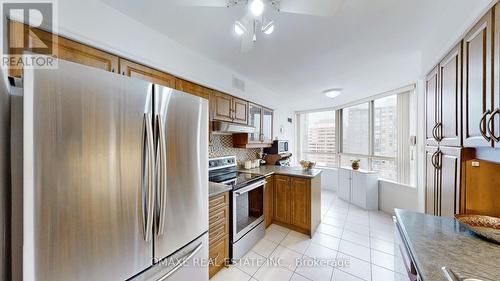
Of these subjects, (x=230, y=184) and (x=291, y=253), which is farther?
(x=291, y=253)

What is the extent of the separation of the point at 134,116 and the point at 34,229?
22.7 inches

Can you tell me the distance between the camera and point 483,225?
39.5 inches

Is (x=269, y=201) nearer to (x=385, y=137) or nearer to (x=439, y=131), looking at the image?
(x=439, y=131)

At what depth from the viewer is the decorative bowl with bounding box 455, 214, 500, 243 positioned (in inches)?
36.7

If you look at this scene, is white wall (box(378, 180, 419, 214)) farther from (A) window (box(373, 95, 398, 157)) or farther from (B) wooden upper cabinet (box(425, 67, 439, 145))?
(B) wooden upper cabinet (box(425, 67, 439, 145))

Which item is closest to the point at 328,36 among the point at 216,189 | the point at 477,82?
the point at 477,82

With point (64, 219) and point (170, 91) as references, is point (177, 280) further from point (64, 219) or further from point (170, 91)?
point (170, 91)

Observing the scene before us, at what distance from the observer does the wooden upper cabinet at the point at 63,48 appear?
40.9 inches

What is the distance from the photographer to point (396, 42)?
1888 mm

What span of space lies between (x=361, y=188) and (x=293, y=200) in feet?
6.26

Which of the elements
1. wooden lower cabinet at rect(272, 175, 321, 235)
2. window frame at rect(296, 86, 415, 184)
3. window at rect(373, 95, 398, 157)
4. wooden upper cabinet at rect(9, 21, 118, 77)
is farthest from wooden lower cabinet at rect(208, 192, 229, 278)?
window at rect(373, 95, 398, 157)

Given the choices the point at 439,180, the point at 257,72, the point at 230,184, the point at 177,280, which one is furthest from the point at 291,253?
the point at 257,72

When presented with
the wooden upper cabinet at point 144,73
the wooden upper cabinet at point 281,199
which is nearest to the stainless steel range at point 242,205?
the wooden upper cabinet at point 281,199

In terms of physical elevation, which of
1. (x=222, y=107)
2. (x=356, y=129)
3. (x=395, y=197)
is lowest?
(x=395, y=197)
